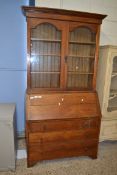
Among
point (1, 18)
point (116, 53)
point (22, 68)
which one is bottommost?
point (22, 68)

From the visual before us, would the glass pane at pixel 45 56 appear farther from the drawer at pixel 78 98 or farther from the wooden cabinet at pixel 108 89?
the wooden cabinet at pixel 108 89

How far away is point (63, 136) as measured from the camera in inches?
79.3

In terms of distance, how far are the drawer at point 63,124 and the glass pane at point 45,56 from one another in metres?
0.48

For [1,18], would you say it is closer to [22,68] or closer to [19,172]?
[22,68]

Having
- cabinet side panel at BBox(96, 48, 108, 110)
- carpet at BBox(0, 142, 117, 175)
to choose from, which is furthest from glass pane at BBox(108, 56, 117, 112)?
carpet at BBox(0, 142, 117, 175)

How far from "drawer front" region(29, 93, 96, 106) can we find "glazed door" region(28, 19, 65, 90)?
0.14 metres

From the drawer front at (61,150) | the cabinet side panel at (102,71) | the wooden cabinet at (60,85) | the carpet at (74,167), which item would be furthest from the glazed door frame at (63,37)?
the carpet at (74,167)

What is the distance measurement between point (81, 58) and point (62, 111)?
79 centimetres

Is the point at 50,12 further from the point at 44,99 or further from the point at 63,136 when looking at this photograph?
the point at 63,136

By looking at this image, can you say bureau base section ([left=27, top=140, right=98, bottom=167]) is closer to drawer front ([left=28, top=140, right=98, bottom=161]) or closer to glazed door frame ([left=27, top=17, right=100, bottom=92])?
drawer front ([left=28, top=140, right=98, bottom=161])

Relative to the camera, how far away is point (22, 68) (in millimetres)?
2461

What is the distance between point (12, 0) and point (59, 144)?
2056 mm

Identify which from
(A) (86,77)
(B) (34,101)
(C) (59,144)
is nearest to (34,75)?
(B) (34,101)

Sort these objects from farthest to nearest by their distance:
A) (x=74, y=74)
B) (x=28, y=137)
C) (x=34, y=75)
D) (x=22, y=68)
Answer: (x=22, y=68) → (x=74, y=74) → (x=34, y=75) → (x=28, y=137)
